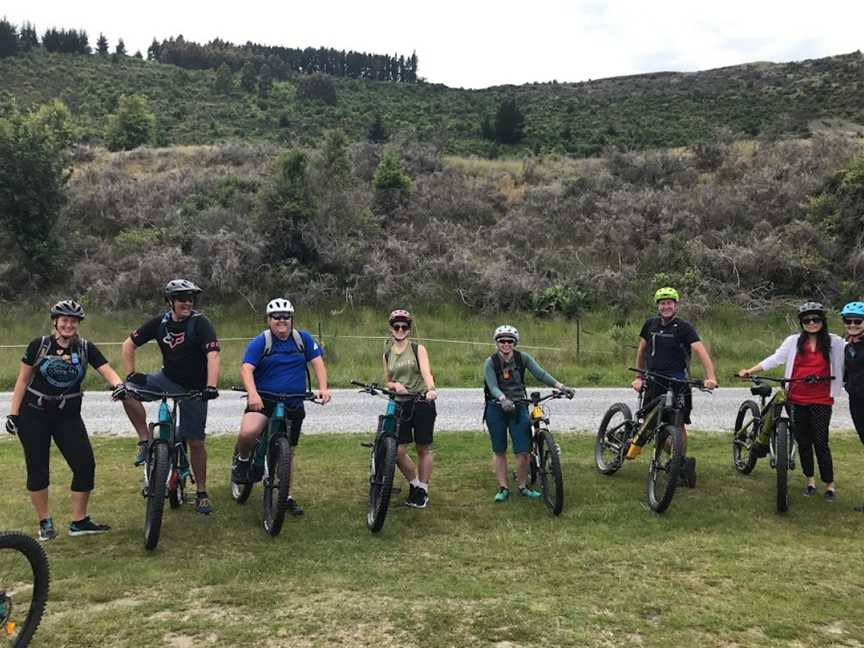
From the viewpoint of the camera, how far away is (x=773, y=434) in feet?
23.0

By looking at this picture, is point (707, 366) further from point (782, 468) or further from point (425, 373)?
point (425, 373)

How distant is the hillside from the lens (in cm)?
4303

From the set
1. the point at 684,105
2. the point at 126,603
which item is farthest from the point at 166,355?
the point at 684,105

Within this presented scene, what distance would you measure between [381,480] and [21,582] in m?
2.76

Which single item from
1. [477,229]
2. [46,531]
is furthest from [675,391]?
[477,229]

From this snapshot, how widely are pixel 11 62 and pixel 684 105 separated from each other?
62773 mm

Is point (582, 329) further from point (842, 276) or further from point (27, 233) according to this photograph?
point (27, 233)

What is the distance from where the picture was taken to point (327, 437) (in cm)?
1010

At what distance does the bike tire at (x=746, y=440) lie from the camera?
24.2 feet

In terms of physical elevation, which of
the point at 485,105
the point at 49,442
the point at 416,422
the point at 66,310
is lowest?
the point at 49,442

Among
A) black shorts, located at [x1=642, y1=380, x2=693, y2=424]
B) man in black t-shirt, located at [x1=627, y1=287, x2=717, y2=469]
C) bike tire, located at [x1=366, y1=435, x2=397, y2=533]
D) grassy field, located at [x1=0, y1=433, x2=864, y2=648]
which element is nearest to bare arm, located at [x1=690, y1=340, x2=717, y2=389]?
man in black t-shirt, located at [x1=627, y1=287, x2=717, y2=469]

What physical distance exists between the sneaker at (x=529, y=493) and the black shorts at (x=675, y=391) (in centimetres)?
160

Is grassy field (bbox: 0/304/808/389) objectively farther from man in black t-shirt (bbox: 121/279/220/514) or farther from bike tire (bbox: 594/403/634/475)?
man in black t-shirt (bbox: 121/279/220/514)

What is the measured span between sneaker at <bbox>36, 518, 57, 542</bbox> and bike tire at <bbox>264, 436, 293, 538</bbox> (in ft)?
5.72
